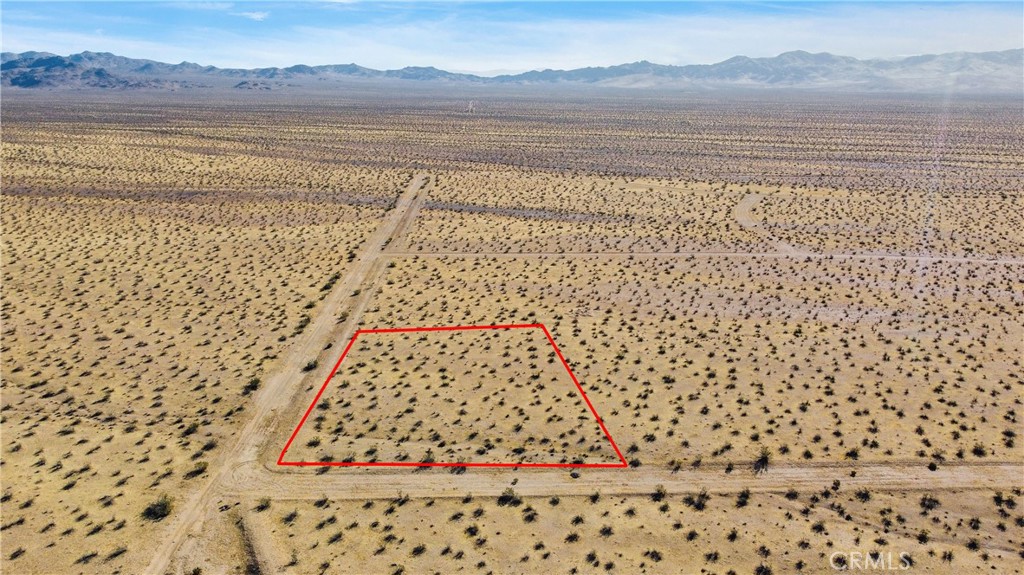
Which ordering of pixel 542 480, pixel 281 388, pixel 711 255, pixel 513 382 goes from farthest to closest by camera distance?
1. pixel 711 255
2. pixel 513 382
3. pixel 281 388
4. pixel 542 480

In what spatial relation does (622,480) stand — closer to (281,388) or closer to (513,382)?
(513,382)

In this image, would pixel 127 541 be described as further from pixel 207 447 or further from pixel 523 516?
pixel 523 516

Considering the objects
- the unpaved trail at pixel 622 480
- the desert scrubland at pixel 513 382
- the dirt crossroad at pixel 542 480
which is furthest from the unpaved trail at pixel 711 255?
the unpaved trail at pixel 622 480

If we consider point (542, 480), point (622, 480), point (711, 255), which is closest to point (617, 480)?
point (622, 480)

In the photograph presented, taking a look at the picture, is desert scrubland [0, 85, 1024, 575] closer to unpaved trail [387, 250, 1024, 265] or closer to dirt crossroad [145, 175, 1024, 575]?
dirt crossroad [145, 175, 1024, 575]

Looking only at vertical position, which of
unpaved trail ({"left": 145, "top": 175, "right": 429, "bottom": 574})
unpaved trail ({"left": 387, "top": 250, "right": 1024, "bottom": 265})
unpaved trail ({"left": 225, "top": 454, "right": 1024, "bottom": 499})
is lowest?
unpaved trail ({"left": 225, "top": 454, "right": 1024, "bottom": 499})

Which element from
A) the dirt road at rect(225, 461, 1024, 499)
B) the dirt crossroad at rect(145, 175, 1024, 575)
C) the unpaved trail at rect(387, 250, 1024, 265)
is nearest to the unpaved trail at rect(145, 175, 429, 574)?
the dirt crossroad at rect(145, 175, 1024, 575)

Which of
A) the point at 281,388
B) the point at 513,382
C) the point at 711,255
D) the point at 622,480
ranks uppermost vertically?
the point at 711,255
